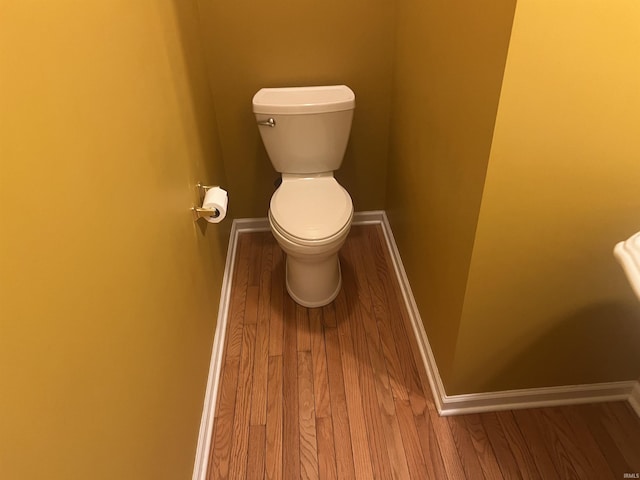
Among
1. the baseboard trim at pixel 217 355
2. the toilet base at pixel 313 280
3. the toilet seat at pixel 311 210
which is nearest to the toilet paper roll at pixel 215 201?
the toilet seat at pixel 311 210

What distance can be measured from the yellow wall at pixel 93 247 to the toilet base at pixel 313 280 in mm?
578

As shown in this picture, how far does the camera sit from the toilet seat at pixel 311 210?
5.70 ft

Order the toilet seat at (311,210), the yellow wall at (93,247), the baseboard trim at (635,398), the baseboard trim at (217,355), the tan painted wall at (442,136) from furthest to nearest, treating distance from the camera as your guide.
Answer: the toilet seat at (311,210), the baseboard trim at (635,398), the baseboard trim at (217,355), the tan painted wall at (442,136), the yellow wall at (93,247)

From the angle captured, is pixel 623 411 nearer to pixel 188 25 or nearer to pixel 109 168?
pixel 109 168

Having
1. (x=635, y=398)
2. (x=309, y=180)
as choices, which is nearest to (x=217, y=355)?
(x=309, y=180)

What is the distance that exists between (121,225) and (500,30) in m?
0.84

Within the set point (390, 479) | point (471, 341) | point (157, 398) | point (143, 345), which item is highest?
point (143, 345)

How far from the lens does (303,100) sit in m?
1.90

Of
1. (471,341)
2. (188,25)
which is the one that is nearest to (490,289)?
(471,341)

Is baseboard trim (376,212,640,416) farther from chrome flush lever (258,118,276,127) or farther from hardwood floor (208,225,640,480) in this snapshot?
chrome flush lever (258,118,276,127)

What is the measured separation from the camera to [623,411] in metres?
1.58

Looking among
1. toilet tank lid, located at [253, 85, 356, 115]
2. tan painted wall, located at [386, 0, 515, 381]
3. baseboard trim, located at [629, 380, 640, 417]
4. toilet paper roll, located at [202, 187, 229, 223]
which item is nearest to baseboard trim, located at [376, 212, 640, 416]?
baseboard trim, located at [629, 380, 640, 417]

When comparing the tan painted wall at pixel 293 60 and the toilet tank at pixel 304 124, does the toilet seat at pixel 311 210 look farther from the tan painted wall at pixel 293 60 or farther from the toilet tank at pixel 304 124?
the tan painted wall at pixel 293 60

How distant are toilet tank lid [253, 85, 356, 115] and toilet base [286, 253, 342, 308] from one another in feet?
1.89
